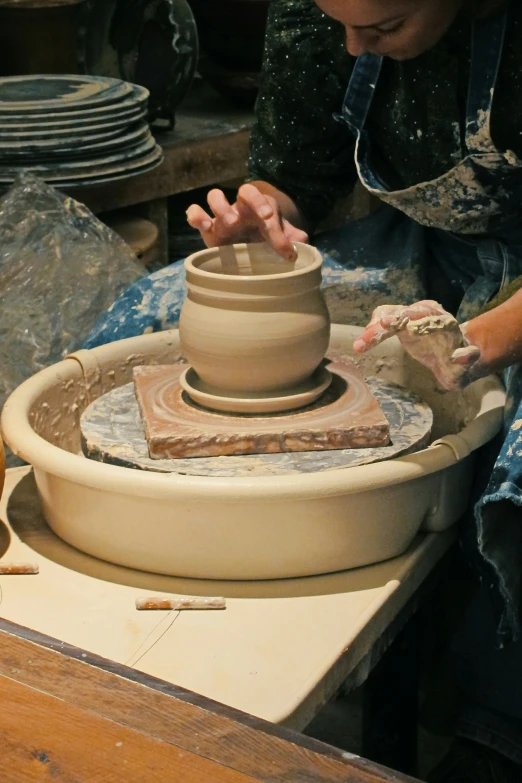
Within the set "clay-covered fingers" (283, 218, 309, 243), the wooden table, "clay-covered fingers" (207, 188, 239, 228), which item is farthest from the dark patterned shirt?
the wooden table

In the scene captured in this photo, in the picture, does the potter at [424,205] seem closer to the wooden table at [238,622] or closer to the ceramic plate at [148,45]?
the wooden table at [238,622]

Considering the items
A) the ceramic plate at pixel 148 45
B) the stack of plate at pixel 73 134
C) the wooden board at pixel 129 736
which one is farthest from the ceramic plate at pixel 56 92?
the wooden board at pixel 129 736

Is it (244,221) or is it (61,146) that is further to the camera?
(61,146)

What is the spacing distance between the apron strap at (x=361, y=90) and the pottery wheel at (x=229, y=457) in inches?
19.6

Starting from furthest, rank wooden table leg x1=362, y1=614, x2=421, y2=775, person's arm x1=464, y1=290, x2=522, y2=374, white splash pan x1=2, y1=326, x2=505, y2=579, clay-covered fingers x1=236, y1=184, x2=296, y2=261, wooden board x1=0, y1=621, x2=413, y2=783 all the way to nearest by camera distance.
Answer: wooden table leg x1=362, y1=614, x2=421, y2=775, clay-covered fingers x1=236, y1=184, x2=296, y2=261, person's arm x1=464, y1=290, x2=522, y2=374, white splash pan x1=2, y1=326, x2=505, y2=579, wooden board x1=0, y1=621, x2=413, y2=783

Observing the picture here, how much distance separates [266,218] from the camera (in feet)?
5.35

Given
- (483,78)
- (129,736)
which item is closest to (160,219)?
(483,78)

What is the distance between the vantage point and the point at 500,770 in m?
1.72

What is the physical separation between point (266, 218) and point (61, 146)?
112cm

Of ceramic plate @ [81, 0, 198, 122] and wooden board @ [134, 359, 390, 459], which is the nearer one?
wooden board @ [134, 359, 390, 459]

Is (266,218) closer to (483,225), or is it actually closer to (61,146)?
(483,225)

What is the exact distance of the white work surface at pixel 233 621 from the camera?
1210 mm

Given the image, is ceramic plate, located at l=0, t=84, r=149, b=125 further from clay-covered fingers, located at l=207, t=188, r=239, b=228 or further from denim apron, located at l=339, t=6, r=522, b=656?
clay-covered fingers, located at l=207, t=188, r=239, b=228

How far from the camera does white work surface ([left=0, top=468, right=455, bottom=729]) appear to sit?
121 centimetres
